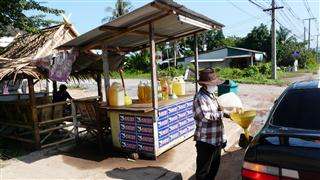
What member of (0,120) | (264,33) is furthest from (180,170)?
(264,33)

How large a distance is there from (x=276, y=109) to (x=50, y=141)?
5928 millimetres

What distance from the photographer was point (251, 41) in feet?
180

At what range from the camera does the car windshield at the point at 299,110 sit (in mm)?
3279

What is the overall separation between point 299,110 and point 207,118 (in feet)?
4.11

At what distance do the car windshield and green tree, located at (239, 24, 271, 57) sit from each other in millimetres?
51142

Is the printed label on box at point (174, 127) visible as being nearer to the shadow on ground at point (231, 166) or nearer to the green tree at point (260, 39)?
the shadow on ground at point (231, 166)

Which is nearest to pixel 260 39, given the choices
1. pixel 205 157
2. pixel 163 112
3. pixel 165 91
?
pixel 165 91

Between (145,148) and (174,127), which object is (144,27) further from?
(145,148)

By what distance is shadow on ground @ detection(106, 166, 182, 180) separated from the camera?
206 inches

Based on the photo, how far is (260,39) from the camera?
2098 inches

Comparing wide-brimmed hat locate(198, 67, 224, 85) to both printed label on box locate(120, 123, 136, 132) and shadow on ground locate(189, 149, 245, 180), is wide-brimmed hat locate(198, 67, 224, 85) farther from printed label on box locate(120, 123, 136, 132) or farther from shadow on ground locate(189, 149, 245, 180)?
printed label on box locate(120, 123, 136, 132)

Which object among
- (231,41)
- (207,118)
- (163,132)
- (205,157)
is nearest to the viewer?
(207,118)

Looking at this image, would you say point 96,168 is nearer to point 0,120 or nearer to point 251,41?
point 0,120

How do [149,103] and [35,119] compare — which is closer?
[149,103]
